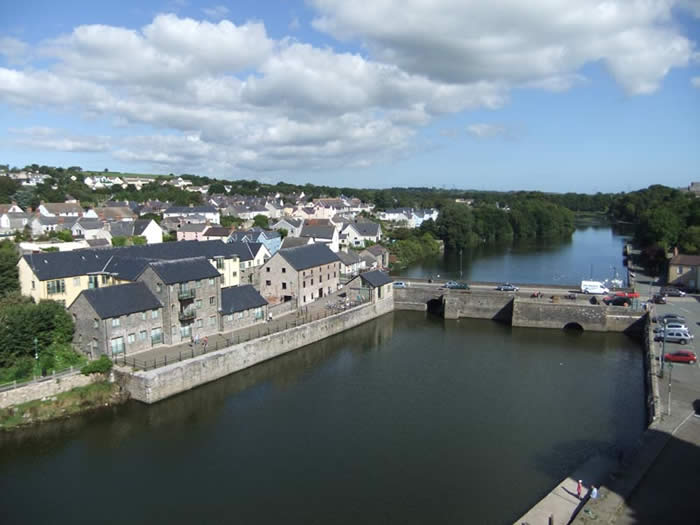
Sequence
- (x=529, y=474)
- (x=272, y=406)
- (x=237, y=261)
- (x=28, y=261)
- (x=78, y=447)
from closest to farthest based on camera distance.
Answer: (x=529, y=474) → (x=78, y=447) → (x=272, y=406) → (x=28, y=261) → (x=237, y=261)

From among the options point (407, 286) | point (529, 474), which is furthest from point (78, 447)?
point (407, 286)

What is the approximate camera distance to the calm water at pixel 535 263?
58.8m

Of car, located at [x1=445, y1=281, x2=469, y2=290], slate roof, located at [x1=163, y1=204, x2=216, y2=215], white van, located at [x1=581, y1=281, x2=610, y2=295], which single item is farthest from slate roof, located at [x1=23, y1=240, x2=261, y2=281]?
slate roof, located at [x1=163, y1=204, x2=216, y2=215]

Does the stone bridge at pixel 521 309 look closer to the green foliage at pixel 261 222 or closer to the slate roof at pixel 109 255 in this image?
the slate roof at pixel 109 255

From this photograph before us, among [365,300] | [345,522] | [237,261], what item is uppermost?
[237,261]

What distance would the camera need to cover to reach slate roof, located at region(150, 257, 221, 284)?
2873 cm

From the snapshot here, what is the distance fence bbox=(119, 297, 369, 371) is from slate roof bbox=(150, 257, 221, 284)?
3750 millimetres

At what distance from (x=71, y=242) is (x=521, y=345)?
40.1 meters

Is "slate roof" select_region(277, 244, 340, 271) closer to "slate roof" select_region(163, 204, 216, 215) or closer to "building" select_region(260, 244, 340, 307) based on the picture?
"building" select_region(260, 244, 340, 307)

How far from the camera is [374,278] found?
42500 mm

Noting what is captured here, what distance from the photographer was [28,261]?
30.3m

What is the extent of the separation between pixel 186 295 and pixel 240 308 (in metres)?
4.26

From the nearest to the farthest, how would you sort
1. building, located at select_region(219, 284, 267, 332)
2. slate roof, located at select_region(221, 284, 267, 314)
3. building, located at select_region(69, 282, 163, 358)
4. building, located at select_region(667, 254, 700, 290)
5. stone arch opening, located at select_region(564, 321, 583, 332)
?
1. building, located at select_region(69, 282, 163, 358)
2. building, located at select_region(219, 284, 267, 332)
3. slate roof, located at select_region(221, 284, 267, 314)
4. stone arch opening, located at select_region(564, 321, 583, 332)
5. building, located at select_region(667, 254, 700, 290)

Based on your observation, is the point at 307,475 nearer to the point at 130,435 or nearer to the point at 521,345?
the point at 130,435
